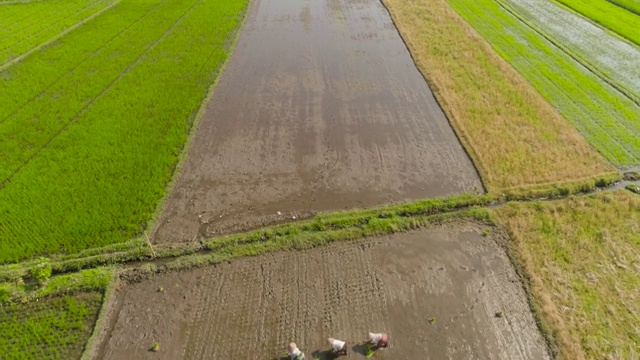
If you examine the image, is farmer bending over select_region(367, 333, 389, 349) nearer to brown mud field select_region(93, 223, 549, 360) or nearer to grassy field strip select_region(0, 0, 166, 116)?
brown mud field select_region(93, 223, 549, 360)

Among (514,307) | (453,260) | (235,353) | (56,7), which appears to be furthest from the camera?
(56,7)

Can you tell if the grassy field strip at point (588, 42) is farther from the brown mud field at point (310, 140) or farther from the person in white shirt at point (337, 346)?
the person in white shirt at point (337, 346)

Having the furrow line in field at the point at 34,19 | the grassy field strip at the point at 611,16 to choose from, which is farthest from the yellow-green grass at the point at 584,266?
the furrow line in field at the point at 34,19

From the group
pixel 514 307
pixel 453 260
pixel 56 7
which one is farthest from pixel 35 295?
pixel 56 7

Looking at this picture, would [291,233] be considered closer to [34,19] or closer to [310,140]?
[310,140]

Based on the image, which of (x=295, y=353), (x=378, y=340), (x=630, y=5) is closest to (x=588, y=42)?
(x=630, y=5)

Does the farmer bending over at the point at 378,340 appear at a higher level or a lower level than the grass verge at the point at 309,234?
lower

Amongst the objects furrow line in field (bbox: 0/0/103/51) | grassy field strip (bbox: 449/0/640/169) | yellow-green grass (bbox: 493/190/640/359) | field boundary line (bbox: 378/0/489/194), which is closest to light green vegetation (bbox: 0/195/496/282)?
field boundary line (bbox: 378/0/489/194)

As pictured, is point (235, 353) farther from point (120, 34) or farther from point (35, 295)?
point (120, 34)
